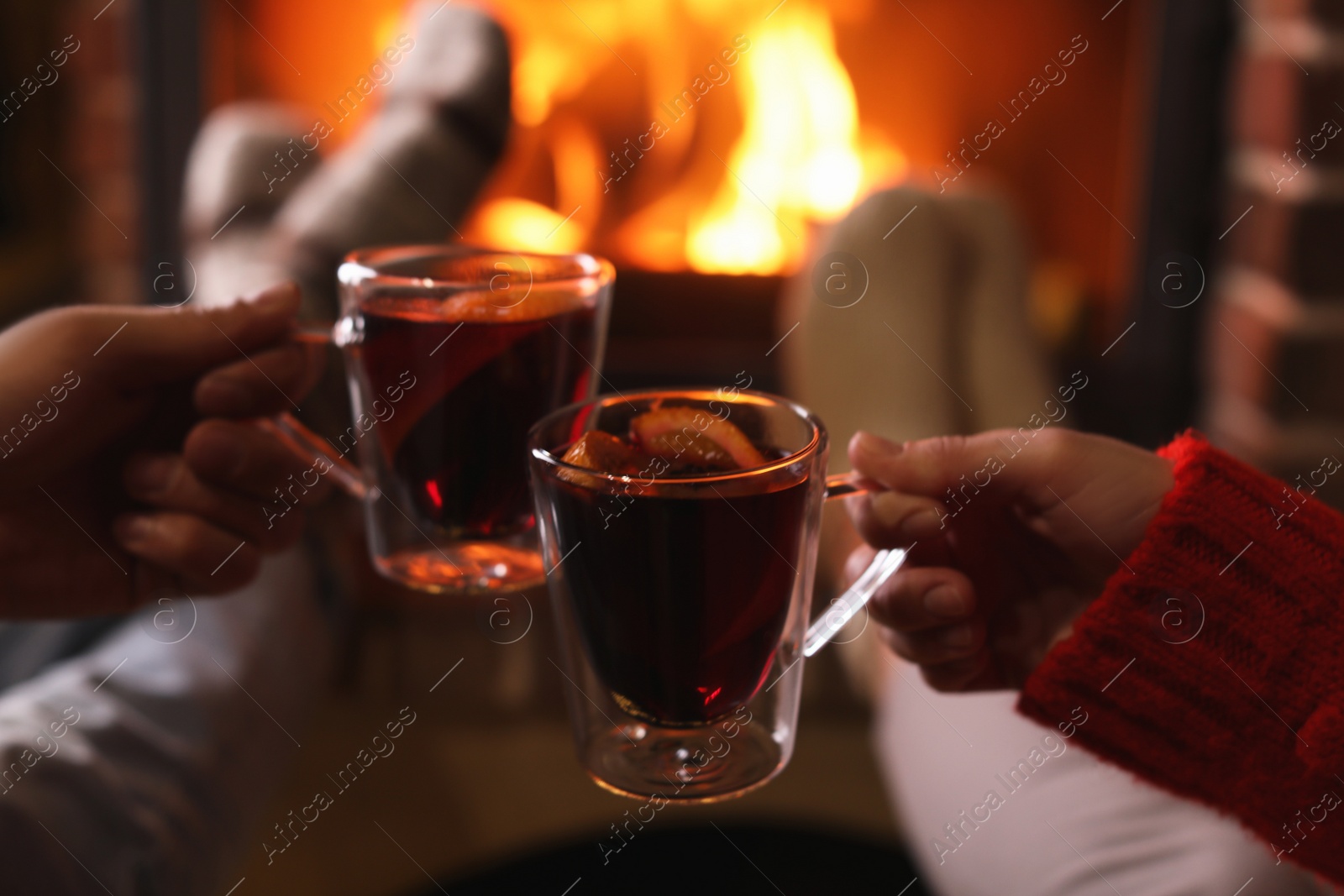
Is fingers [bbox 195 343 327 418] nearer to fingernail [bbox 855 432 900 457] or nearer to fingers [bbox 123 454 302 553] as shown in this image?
fingers [bbox 123 454 302 553]

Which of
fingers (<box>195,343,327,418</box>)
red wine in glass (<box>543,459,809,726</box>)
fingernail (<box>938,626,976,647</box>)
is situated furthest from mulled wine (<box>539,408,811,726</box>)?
fingers (<box>195,343,327,418</box>)

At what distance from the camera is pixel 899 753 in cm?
84

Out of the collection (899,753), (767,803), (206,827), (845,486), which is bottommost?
(767,803)

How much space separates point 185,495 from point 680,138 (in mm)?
956

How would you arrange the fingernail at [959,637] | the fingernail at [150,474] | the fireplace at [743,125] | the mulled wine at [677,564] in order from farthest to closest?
the fireplace at [743,125]
the fingernail at [150,474]
the fingernail at [959,637]
the mulled wine at [677,564]

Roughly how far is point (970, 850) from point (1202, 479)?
1.18 feet

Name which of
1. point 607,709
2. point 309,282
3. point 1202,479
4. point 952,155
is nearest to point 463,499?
point 607,709

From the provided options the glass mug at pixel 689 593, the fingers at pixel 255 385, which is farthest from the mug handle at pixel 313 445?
the glass mug at pixel 689 593

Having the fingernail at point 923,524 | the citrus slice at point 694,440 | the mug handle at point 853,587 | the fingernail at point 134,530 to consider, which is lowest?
the mug handle at point 853,587

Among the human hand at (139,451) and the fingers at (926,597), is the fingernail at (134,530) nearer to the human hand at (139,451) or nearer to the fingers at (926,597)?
the human hand at (139,451)

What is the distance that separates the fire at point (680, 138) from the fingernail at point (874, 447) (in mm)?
991

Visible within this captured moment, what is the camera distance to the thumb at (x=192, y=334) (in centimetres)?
58

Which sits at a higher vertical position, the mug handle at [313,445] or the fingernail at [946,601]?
the mug handle at [313,445]

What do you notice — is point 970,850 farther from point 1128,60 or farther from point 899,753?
point 1128,60
